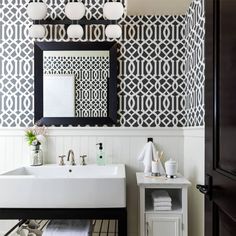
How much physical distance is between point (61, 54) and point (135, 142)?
981mm

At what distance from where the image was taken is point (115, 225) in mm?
2762

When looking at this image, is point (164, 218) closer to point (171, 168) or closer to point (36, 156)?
point (171, 168)

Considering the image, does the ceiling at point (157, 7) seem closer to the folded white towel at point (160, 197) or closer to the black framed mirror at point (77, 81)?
the black framed mirror at point (77, 81)

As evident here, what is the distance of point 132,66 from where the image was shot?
280cm

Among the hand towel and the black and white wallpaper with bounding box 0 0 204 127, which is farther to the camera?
the black and white wallpaper with bounding box 0 0 204 127

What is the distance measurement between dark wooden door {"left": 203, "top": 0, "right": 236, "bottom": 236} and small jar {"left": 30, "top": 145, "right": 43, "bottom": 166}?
5.32ft

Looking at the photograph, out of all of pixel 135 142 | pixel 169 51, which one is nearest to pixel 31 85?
pixel 135 142

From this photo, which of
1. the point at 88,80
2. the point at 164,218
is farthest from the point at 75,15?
the point at 164,218

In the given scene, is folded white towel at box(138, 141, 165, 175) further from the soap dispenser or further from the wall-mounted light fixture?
the wall-mounted light fixture

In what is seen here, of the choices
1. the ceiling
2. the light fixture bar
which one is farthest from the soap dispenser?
the ceiling

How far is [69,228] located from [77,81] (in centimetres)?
121

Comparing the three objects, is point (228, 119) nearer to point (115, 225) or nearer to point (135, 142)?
point (135, 142)

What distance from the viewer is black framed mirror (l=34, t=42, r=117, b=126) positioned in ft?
9.07

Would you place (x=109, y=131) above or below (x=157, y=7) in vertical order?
below
